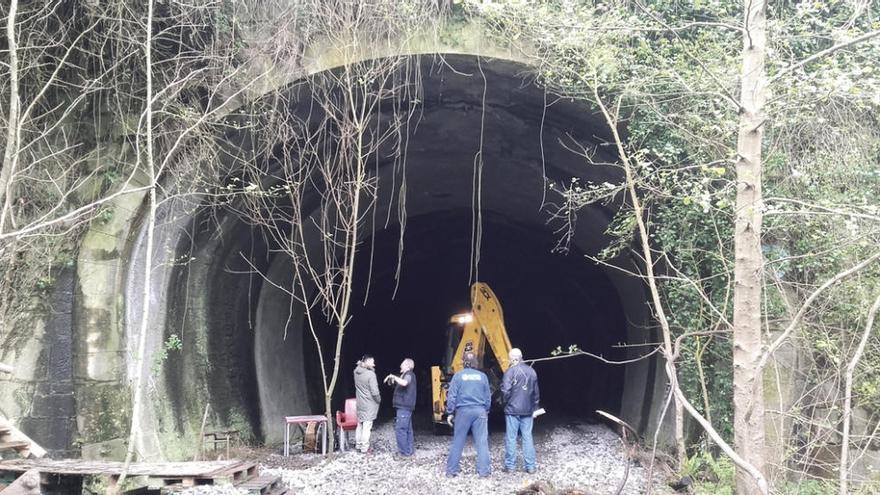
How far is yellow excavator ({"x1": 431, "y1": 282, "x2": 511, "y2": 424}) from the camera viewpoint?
958 cm

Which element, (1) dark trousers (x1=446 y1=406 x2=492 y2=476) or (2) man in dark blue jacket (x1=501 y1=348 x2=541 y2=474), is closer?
(1) dark trousers (x1=446 y1=406 x2=492 y2=476)

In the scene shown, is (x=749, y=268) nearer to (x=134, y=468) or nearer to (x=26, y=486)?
(x=134, y=468)

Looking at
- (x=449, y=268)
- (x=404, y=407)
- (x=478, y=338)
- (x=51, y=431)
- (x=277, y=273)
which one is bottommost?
(x=404, y=407)

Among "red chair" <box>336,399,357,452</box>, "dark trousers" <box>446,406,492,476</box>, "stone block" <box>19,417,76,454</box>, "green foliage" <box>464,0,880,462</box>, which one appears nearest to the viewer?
"green foliage" <box>464,0,880,462</box>

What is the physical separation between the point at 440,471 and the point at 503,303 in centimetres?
948

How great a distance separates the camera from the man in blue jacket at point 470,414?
23.8 ft

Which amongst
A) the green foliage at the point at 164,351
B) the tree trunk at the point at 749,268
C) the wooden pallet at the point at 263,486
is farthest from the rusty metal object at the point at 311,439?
the tree trunk at the point at 749,268

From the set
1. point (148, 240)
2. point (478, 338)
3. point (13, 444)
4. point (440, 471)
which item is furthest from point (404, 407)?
point (13, 444)

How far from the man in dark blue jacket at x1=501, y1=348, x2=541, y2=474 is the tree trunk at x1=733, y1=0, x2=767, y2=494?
10.1 feet

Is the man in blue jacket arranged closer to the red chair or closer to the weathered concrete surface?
the red chair

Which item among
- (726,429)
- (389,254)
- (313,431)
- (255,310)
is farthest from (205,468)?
(389,254)

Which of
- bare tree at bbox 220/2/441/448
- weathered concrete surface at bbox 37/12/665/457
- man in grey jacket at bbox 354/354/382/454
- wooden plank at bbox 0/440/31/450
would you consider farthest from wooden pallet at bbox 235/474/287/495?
man in grey jacket at bbox 354/354/382/454

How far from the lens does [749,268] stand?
4.48 metres

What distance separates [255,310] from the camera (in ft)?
30.9
